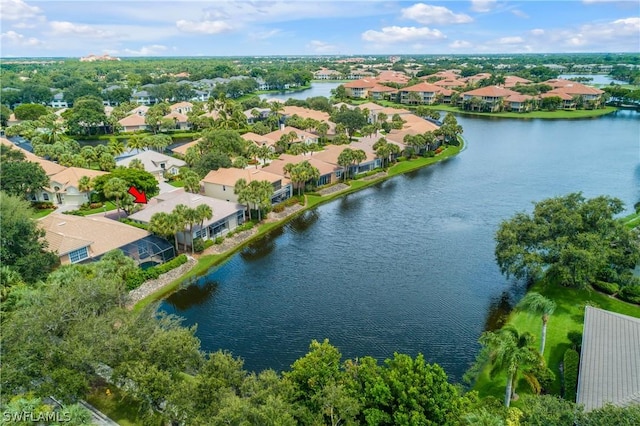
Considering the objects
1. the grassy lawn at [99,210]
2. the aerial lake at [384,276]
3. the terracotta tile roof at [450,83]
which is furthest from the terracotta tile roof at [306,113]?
the terracotta tile roof at [450,83]

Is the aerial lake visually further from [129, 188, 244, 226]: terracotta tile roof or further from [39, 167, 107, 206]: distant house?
[39, 167, 107, 206]: distant house

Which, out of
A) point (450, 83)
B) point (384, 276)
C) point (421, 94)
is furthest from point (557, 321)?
point (450, 83)

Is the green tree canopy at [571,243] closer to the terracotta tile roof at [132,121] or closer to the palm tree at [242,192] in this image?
the palm tree at [242,192]

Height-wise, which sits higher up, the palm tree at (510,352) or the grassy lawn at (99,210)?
the palm tree at (510,352)

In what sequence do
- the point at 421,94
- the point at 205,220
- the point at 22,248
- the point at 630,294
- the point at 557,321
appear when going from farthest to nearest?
1. the point at 421,94
2. the point at 205,220
3. the point at 630,294
4. the point at 22,248
5. the point at 557,321

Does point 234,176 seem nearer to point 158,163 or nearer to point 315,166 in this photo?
point 315,166
